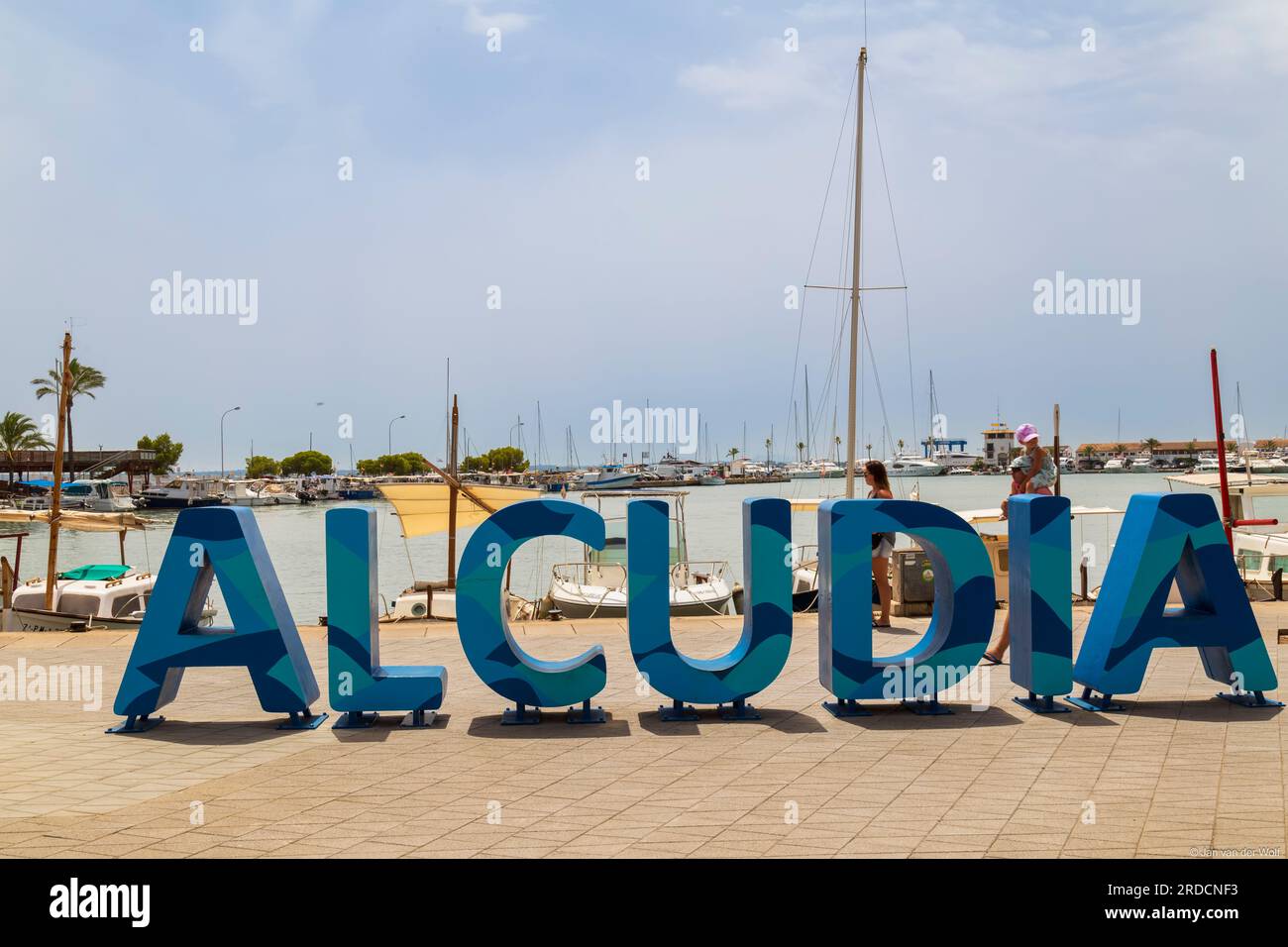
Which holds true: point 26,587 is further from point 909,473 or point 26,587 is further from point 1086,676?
point 909,473

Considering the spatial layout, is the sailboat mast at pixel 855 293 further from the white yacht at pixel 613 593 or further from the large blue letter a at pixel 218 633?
the large blue letter a at pixel 218 633

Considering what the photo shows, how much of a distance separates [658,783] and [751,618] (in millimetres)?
2305

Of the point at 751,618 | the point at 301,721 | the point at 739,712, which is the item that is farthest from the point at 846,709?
the point at 301,721

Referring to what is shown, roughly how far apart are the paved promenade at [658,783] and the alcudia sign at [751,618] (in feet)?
1.01

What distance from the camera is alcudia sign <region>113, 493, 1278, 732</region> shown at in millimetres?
8562

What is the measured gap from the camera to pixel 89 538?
7538 cm

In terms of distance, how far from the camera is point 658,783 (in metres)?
6.90

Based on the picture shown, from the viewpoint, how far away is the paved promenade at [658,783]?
556cm

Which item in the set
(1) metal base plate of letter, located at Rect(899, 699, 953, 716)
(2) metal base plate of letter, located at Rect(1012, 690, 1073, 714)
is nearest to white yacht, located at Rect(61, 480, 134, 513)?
(1) metal base plate of letter, located at Rect(899, 699, 953, 716)

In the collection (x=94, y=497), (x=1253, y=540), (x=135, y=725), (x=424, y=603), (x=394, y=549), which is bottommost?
(x=394, y=549)

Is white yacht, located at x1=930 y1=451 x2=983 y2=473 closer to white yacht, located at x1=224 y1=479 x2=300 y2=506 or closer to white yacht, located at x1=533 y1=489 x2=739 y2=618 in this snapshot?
white yacht, located at x1=224 y1=479 x2=300 y2=506

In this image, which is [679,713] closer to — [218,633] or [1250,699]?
[218,633]

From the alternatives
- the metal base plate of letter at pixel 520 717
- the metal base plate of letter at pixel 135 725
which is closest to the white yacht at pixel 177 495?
the metal base plate of letter at pixel 135 725
